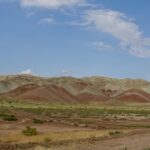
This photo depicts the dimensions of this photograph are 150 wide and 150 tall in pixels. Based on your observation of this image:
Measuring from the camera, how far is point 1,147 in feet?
98.9

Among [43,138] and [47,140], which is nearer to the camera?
[47,140]

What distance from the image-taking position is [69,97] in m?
188

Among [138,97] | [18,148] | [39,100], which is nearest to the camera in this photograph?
[18,148]

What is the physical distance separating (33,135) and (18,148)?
9352mm

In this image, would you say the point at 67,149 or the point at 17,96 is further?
the point at 17,96

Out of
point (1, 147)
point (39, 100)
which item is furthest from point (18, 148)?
point (39, 100)

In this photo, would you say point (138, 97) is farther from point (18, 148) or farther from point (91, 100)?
point (18, 148)

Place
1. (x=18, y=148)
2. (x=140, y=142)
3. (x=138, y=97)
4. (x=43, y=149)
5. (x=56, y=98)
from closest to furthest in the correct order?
(x=43, y=149), (x=18, y=148), (x=140, y=142), (x=56, y=98), (x=138, y=97)

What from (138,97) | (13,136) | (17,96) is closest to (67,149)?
(13,136)

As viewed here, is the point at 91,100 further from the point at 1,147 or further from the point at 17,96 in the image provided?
the point at 1,147

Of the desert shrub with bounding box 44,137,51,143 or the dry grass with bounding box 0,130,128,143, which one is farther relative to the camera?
the dry grass with bounding box 0,130,128,143

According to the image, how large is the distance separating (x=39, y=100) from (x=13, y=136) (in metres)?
131

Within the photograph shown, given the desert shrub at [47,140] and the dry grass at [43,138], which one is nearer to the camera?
the desert shrub at [47,140]

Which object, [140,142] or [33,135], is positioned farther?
[33,135]
